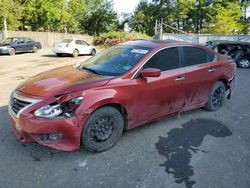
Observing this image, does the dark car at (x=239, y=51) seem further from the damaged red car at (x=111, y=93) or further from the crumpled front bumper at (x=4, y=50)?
the crumpled front bumper at (x=4, y=50)

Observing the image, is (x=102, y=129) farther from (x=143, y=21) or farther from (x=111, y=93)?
(x=143, y=21)

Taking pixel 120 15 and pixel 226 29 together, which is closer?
pixel 226 29

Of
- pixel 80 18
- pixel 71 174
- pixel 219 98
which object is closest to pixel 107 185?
pixel 71 174

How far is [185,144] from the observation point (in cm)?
409

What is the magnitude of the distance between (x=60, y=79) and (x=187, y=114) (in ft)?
9.34

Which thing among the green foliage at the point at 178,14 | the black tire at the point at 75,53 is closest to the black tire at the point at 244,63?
the black tire at the point at 75,53

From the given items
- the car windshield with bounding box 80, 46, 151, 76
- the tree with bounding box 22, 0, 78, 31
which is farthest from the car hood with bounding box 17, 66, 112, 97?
the tree with bounding box 22, 0, 78, 31

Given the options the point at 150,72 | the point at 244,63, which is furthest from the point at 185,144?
the point at 244,63

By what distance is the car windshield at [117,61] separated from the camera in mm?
4086

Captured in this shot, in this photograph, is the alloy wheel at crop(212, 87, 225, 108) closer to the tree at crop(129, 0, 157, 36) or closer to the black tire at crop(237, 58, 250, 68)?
the black tire at crop(237, 58, 250, 68)

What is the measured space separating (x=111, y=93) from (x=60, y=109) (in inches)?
28.9

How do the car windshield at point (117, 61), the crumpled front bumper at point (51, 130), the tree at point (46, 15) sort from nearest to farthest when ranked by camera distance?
the crumpled front bumper at point (51, 130) → the car windshield at point (117, 61) → the tree at point (46, 15)

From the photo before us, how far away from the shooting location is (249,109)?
→ 6.01 metres

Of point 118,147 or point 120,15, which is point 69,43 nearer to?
point 118,147
